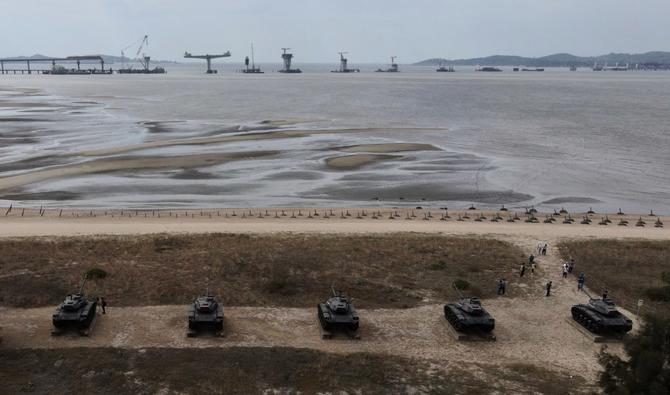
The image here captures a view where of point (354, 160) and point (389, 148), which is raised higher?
point (389, 148)

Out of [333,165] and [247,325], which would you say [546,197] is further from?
[247,325]

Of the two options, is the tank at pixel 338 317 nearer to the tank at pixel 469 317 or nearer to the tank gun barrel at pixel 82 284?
the tank at pixel 469 317

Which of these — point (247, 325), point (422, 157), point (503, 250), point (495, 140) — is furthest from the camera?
point (495, 140)

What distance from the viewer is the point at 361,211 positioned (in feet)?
181

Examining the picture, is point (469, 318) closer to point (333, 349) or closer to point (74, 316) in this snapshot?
point (333, 349)

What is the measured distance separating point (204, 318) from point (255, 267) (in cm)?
923

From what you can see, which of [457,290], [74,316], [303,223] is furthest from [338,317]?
[303,223]

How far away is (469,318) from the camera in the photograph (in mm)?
27969

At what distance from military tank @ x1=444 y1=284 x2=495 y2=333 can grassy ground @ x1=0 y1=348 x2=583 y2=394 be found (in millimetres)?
2859

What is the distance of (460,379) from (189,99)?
176 metres

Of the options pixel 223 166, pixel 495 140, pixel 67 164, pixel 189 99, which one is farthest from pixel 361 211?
pixel 189 99

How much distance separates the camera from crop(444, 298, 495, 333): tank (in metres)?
27.7

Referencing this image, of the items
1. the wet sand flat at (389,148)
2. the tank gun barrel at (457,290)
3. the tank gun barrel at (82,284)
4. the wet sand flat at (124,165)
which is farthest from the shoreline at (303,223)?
the wet sand flat at (389,148)

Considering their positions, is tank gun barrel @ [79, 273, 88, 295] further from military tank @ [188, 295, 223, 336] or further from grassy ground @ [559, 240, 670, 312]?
grassy ground @ [559, 240, 670, 312]
